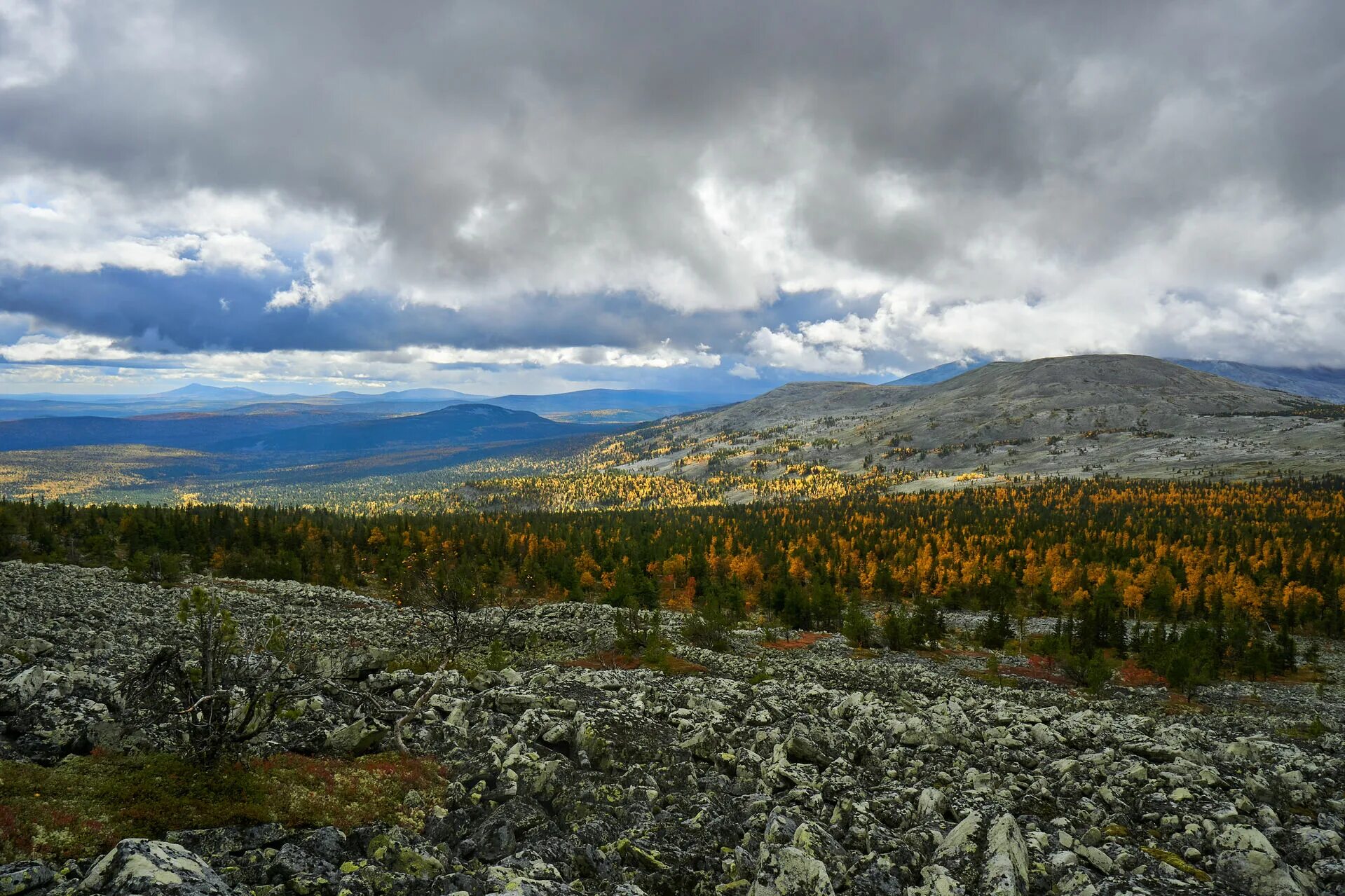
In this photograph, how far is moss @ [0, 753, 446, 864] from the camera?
9.99 metres

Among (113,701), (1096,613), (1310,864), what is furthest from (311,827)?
(1096,613)

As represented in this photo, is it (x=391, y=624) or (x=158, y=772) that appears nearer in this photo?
(x=158, y=772)

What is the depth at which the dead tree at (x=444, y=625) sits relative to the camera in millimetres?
21719

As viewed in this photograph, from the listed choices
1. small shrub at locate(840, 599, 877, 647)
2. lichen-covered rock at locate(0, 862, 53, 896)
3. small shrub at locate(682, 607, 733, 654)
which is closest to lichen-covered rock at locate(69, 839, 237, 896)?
lichen-covered rock at locate(0, 862, 53, 896)

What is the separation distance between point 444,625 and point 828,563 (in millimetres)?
95011

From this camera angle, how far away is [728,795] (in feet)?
55.6

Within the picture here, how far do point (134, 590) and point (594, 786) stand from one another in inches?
2129

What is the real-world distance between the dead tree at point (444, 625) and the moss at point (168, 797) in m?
3.10

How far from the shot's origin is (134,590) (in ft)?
158

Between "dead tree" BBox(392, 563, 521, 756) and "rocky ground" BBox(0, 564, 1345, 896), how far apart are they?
0.81 m

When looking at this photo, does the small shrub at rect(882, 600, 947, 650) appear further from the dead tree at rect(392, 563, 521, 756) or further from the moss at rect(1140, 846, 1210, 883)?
the moss at rect(1140, 846, 1210, 883)

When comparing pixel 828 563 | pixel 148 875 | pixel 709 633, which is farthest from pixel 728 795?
pixel 828 563

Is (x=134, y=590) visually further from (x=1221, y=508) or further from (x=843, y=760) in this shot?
(x=1221, y=508)

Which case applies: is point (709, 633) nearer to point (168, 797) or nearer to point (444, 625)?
point (444, 625)
